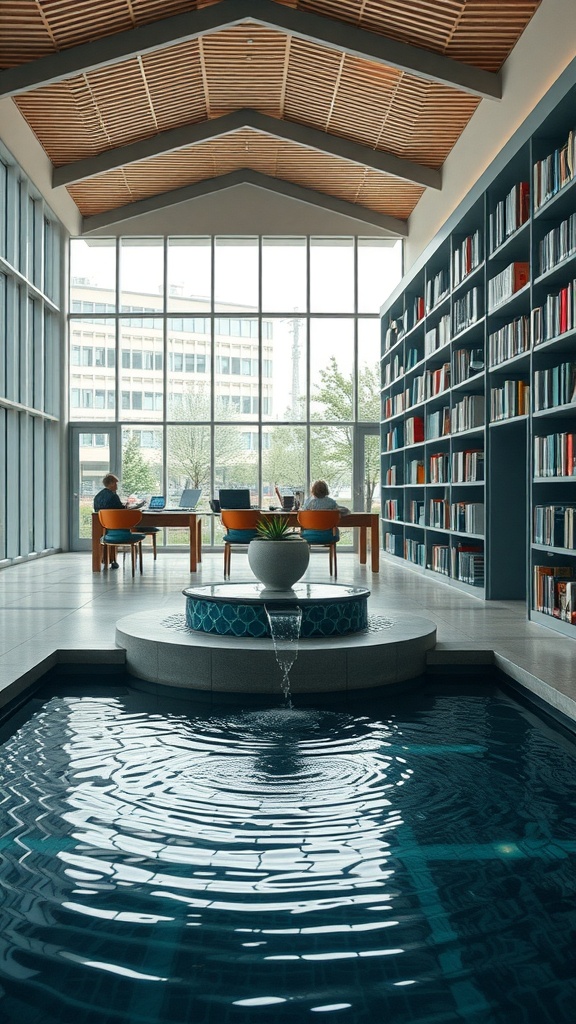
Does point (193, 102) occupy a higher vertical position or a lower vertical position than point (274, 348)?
higher

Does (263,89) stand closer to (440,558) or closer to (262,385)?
(262,385)

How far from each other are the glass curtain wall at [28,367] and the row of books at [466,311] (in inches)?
210

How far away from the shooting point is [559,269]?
566cm

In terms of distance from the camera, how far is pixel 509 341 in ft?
22.8

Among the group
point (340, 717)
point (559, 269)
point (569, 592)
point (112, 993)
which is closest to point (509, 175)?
point (559, 269)

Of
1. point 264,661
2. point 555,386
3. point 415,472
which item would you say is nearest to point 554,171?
point 555,386

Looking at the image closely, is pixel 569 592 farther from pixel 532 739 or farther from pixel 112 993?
pixel 112 993

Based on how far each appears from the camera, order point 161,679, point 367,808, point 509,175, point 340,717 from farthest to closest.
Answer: point 509,175
point 161,679
point 340,717
point 367,808

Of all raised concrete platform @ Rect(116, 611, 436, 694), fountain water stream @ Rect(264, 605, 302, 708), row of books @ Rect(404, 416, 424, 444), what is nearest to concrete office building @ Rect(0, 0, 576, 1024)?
raised concrete platform @ Rect(116, 611, 436, 694)

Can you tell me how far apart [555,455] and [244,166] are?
9.18 m

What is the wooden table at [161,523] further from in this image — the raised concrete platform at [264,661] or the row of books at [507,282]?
the raised concrete platform at [264,661]

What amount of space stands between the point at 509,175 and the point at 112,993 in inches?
270

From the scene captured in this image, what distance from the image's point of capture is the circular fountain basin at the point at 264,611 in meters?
5.12

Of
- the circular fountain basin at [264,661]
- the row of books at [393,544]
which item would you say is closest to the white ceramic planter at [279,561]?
the circular fountain basin at [264,661]
